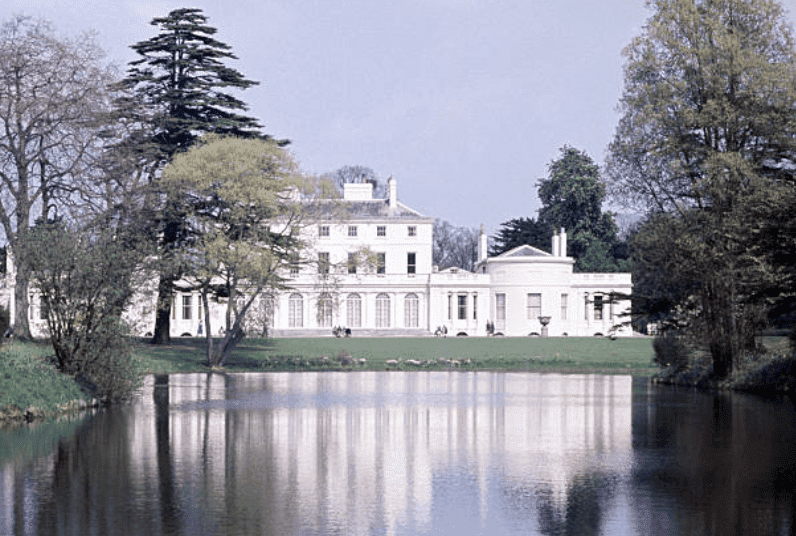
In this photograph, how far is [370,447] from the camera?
52.4 feet

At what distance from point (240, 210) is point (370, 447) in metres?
26.7

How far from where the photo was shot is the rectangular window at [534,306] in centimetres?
8225

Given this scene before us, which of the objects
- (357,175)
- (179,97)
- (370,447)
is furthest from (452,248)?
(370,447)

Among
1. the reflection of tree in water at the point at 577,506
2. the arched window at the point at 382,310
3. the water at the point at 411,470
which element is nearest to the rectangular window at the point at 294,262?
the water at the point at 411,470

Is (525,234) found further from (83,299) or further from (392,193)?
(83,299)

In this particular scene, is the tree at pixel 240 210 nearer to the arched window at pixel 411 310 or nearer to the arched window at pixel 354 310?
the arched window at pixel 354 310

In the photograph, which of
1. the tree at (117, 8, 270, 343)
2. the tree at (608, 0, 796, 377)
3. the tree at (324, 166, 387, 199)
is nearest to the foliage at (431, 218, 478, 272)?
the tree at (324, 166, 387, 199)

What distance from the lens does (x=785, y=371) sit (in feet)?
93.9

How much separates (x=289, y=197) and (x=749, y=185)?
64.2ft

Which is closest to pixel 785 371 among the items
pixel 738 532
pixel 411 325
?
pixel 738 532

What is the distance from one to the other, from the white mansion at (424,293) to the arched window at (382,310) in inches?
3.0

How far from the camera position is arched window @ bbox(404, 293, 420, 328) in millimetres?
86188

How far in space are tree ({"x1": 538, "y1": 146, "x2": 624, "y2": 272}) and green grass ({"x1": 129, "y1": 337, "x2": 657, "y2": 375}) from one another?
86.1 feet

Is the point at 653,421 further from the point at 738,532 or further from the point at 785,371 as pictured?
the point at 738,532
